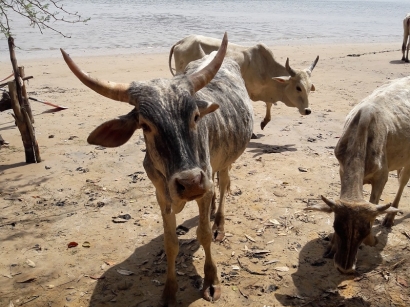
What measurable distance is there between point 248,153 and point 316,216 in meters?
2.43

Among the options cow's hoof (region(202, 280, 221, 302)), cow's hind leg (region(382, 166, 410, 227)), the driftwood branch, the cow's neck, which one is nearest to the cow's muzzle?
cow's hoof (region(202, 280, 221, 302))

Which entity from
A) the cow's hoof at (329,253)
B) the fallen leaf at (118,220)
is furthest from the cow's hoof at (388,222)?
the fallen leaf at (118,220)

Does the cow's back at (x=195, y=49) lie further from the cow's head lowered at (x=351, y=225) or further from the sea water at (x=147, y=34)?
the sea water at (x=147, y=34)

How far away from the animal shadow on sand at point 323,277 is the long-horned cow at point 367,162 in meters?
0.20

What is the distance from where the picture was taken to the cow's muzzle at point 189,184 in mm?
2809

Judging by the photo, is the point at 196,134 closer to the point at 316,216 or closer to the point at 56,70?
the point at 316,216

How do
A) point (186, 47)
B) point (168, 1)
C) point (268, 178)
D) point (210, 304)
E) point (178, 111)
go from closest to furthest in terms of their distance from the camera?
point (178, 111)
point (210, 304)
point (268, 178)
point (186, 47)
point (168, 1)

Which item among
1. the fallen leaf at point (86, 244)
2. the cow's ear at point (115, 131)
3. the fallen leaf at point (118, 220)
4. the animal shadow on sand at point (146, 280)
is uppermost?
the cow's ear at point (115, 131)

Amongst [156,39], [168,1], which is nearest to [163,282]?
[156,39]

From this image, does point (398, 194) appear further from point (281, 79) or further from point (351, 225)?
point (281, 79)

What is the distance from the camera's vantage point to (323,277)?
4270 millimetres

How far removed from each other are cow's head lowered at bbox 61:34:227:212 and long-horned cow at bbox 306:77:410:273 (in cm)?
139

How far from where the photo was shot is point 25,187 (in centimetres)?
604

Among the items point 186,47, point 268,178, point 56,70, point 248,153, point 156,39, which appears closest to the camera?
point 268,178
